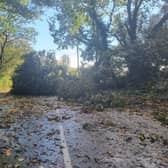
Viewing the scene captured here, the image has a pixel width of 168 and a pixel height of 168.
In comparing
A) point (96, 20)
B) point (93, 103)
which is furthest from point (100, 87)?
point (93, 103)

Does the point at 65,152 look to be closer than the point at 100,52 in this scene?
Yes

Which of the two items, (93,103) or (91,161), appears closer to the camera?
(91,161)

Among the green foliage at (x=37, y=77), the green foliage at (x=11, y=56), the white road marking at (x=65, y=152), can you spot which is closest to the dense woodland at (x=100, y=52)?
the green foliage at (x=37, y=77)

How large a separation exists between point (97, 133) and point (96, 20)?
2384cm

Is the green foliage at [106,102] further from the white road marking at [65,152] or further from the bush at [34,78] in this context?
the bush at [34,78]

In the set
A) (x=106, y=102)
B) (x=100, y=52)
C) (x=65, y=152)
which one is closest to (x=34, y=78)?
(x=100, y=52)

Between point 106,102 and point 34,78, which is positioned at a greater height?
point 34,78

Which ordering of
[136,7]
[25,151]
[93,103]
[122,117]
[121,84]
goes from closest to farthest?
[25,151] → [122,117] → [93,103] → [121,84] → [136,7]

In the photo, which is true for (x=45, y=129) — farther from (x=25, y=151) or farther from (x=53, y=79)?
(x=53, y=79)

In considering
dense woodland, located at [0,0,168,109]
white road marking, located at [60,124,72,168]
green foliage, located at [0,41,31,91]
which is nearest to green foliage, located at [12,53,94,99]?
dense woodland, located at [0,0,168,109]

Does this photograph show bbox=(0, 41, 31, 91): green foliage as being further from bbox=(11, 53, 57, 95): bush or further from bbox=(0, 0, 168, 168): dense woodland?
bbox=(11, 53, 57, 95): bush

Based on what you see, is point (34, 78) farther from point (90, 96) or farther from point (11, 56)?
point (11, 56)

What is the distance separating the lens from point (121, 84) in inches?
1070

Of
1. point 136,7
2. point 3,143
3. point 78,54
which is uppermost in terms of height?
point 136,7
